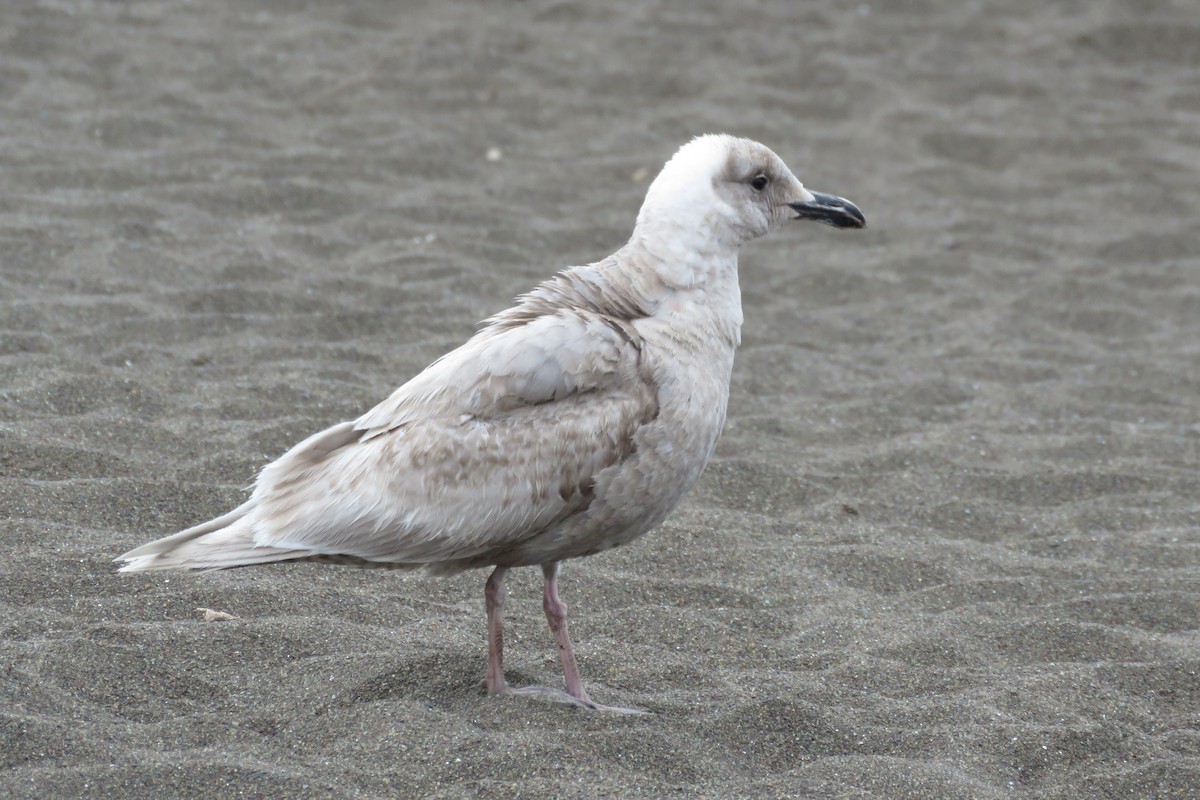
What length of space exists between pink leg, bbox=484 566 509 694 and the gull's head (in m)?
1.02

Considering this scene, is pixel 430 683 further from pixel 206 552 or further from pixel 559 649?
pixel 206 552

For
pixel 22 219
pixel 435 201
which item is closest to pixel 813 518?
pixel 435 201

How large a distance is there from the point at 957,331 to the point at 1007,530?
186cm

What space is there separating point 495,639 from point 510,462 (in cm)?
47

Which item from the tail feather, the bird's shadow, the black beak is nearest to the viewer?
the tail feather

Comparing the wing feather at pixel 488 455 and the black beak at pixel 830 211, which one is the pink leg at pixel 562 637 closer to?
the wing feather at pixel 488 455

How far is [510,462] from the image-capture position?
10.4 ft

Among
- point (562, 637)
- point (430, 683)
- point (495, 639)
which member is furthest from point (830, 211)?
point (430, 683)

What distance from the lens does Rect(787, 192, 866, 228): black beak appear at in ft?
12.5

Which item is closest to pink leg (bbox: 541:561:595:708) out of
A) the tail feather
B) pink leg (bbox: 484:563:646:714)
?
pink leg (bbox: 484:563:646:714)

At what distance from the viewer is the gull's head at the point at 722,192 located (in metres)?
3.51

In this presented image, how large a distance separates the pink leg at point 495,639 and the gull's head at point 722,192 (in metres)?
1.02

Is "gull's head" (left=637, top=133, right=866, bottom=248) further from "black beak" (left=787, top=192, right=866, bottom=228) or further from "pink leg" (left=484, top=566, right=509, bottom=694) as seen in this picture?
"pink leg" (left=484, top=566, right=509, bottom=694)

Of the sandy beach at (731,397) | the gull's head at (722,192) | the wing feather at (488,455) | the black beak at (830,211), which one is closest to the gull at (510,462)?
the wing feather at (488,455)
